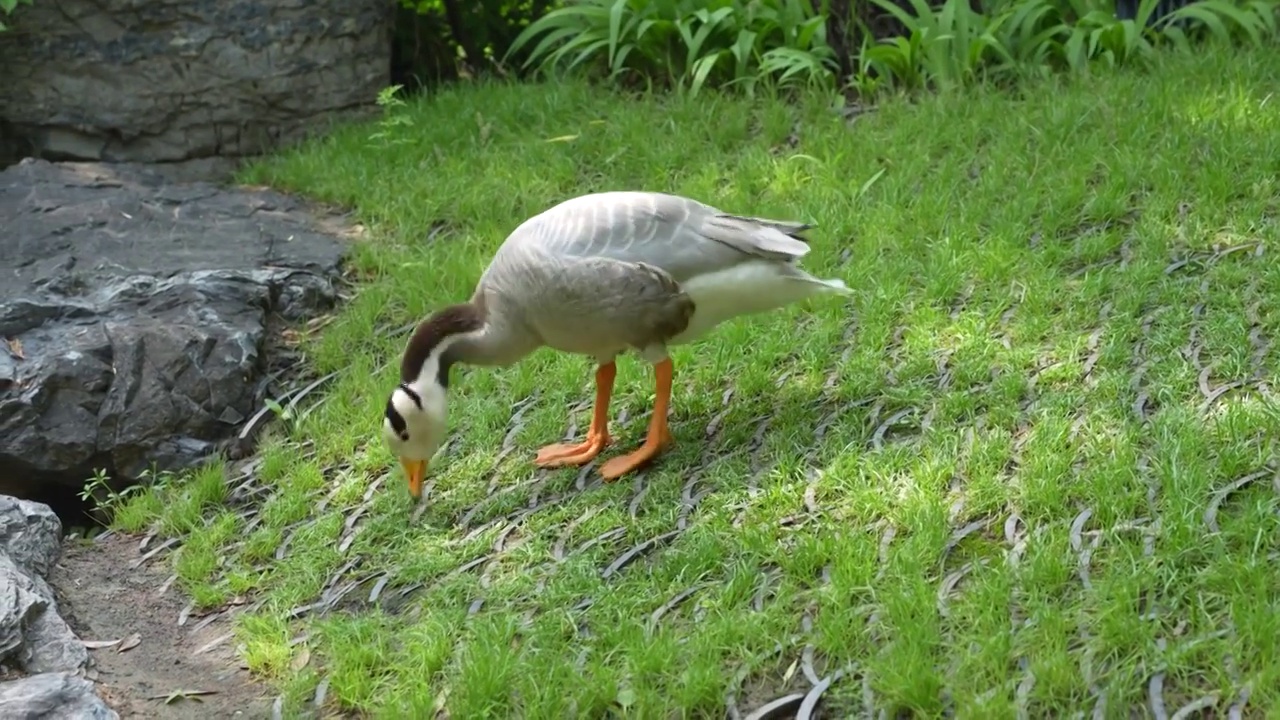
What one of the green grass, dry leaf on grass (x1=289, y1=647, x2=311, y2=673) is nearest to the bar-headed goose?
the green grass

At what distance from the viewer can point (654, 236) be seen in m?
4.35

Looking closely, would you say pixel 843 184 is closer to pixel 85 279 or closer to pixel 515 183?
pixel 515 183

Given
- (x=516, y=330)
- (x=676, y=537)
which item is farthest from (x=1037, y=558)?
(x=516, y=330)

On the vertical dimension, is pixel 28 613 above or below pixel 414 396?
below

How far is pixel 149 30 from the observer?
7.67 meters

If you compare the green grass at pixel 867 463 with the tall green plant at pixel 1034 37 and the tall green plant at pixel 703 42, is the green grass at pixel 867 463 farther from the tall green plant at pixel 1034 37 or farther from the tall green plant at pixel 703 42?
the tall green plant at pixel 703 42

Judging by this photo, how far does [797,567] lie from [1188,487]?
3.45 feet

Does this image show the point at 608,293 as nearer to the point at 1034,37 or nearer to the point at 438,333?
Answer: the point at 438,333

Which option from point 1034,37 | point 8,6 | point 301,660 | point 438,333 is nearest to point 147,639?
point 301,660

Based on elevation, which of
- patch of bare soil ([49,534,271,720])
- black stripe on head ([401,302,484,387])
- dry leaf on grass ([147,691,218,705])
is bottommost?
patch of bare soil ([49,534,271,720])

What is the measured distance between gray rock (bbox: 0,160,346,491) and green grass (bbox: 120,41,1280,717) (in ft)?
0.97

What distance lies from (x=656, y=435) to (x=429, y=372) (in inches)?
30.5

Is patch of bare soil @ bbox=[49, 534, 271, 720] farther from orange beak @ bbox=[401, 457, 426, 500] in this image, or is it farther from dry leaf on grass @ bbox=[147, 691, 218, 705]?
orange beak @ bbox=[401, 457, 426, 500]

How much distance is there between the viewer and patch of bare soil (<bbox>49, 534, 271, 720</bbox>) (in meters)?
3.85
